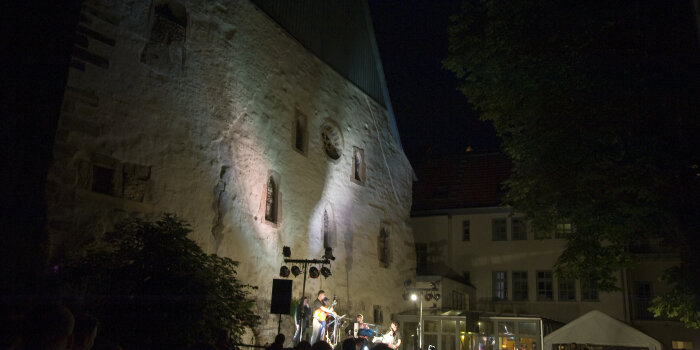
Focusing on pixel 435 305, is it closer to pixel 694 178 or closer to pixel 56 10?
pixel 694 178

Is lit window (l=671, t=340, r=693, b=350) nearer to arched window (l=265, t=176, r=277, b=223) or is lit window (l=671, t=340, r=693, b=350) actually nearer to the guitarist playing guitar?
the guitarist playing guitar

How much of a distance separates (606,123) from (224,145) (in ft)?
25.6

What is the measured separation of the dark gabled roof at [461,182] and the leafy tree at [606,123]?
13.8m

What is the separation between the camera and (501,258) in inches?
979

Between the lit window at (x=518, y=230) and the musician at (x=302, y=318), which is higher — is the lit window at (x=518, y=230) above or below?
above

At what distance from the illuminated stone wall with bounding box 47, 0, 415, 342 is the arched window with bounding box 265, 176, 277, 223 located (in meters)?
0.13

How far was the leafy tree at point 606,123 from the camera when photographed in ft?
34.3

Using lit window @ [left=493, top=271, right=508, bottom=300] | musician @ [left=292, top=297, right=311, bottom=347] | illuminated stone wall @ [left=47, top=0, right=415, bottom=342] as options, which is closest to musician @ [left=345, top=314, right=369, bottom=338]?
illuminated stone wall @ [left=47, top=0, right=415, bottom=342]

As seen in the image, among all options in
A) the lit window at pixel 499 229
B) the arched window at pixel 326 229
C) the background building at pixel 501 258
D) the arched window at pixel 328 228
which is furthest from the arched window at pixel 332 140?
the lit window at pixel 499 229

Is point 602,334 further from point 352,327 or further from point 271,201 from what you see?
point 271,201

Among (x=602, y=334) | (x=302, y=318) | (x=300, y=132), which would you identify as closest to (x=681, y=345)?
(x=602, y=334)

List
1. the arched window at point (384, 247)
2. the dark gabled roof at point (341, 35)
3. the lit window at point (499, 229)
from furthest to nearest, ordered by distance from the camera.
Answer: the lit window at point (499, 229) < the arched window at point (384, 247) < the dark gabled roof at point (341, 35)

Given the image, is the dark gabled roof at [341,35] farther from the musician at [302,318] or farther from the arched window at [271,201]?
the musician at [302,318]

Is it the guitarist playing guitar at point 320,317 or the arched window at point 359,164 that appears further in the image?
the arched window at point 359,164
